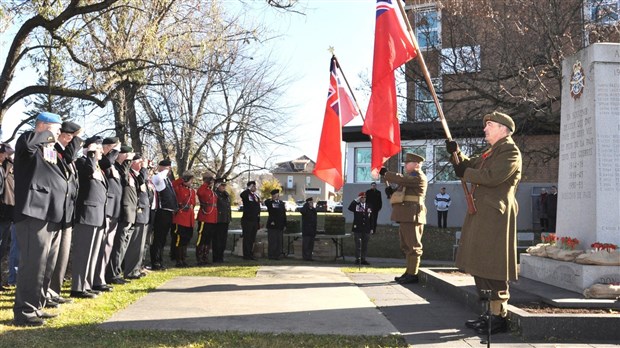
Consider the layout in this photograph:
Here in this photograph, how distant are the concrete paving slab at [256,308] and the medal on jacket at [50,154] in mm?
1837

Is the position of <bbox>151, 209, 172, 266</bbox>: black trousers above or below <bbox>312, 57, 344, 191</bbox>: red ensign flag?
below

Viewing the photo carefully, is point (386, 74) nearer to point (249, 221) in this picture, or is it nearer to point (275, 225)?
point (249, 221)

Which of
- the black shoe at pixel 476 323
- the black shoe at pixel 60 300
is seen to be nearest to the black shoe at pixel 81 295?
the black shoe at pixel 60 300

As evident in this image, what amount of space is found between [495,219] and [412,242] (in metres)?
4.05

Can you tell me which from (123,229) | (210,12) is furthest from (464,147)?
(123,229)

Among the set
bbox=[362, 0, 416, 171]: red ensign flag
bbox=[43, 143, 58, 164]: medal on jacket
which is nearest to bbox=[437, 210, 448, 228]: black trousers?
bbox=[362, 0, 416, 171]: red ensign flag

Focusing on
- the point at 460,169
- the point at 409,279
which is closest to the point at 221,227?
the point at 409,279

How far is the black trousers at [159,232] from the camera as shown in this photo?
11852mm

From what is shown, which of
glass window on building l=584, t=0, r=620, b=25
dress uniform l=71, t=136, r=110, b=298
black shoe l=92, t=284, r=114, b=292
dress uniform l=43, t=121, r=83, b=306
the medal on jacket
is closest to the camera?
the medal on jacket

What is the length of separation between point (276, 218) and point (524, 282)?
8.70 metres

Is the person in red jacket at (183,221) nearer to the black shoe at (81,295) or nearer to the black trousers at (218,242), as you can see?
the black trousers at (218,242)

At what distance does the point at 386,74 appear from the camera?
855cm

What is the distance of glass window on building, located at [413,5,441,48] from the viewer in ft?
63.8

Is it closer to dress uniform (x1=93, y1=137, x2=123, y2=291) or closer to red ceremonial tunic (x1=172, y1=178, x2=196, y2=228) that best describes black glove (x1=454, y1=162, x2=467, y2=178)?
dress uniform (x1=93, y1=137, x2=123, y2=291)
